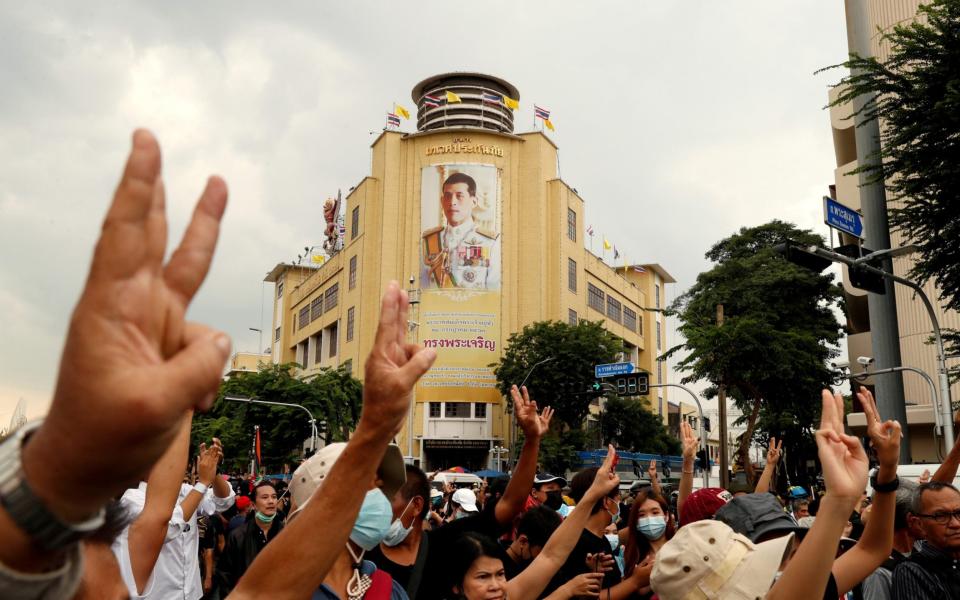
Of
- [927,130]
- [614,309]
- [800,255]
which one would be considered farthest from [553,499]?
[614,309]

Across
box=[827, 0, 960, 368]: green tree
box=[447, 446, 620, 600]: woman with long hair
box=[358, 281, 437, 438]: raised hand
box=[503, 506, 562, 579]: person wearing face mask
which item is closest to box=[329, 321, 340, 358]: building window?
box=[827, 0, 960, 368]: green tree

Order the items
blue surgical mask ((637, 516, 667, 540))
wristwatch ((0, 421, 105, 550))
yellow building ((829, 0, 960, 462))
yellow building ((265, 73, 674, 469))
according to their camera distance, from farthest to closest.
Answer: yellow building ((265, 73, 674, 469)) → yellow building ((829, 0, 960, 462)) → blue surgical mask ((637, 516, 667, 540)) → wristwatch ((0, 421, 105, 550))

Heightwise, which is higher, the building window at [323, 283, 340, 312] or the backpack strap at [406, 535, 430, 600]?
the building window at [323, 283, 340, 312]

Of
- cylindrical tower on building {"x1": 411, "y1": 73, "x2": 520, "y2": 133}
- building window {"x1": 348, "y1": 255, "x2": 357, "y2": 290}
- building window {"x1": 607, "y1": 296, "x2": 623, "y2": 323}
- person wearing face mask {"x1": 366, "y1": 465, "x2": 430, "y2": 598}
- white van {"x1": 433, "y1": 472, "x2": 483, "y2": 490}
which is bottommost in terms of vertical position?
white van {"x1": 433, "y1": 472, "x2": 483, "y2": 490}

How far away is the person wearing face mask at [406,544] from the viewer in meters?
4.00

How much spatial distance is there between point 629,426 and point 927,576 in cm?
5018

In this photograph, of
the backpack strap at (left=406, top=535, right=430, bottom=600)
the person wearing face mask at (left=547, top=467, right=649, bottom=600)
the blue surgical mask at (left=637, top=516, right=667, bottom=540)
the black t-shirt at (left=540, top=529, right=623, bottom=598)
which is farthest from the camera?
the blue surgical mask at (left=637, top=516, right=667, bottom=540)

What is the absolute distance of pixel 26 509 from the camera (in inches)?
39.0

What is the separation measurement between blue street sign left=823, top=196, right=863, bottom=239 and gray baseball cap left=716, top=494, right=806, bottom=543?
39.3 ft

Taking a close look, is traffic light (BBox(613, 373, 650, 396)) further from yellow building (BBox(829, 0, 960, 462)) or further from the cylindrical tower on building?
the cylindrical tower on building

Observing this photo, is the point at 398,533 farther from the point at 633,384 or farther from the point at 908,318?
the point at 908,318

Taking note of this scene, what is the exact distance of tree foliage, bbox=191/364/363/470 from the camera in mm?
42719

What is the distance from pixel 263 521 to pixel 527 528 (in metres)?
3.36

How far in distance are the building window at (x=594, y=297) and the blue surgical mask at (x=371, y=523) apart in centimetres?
5743
